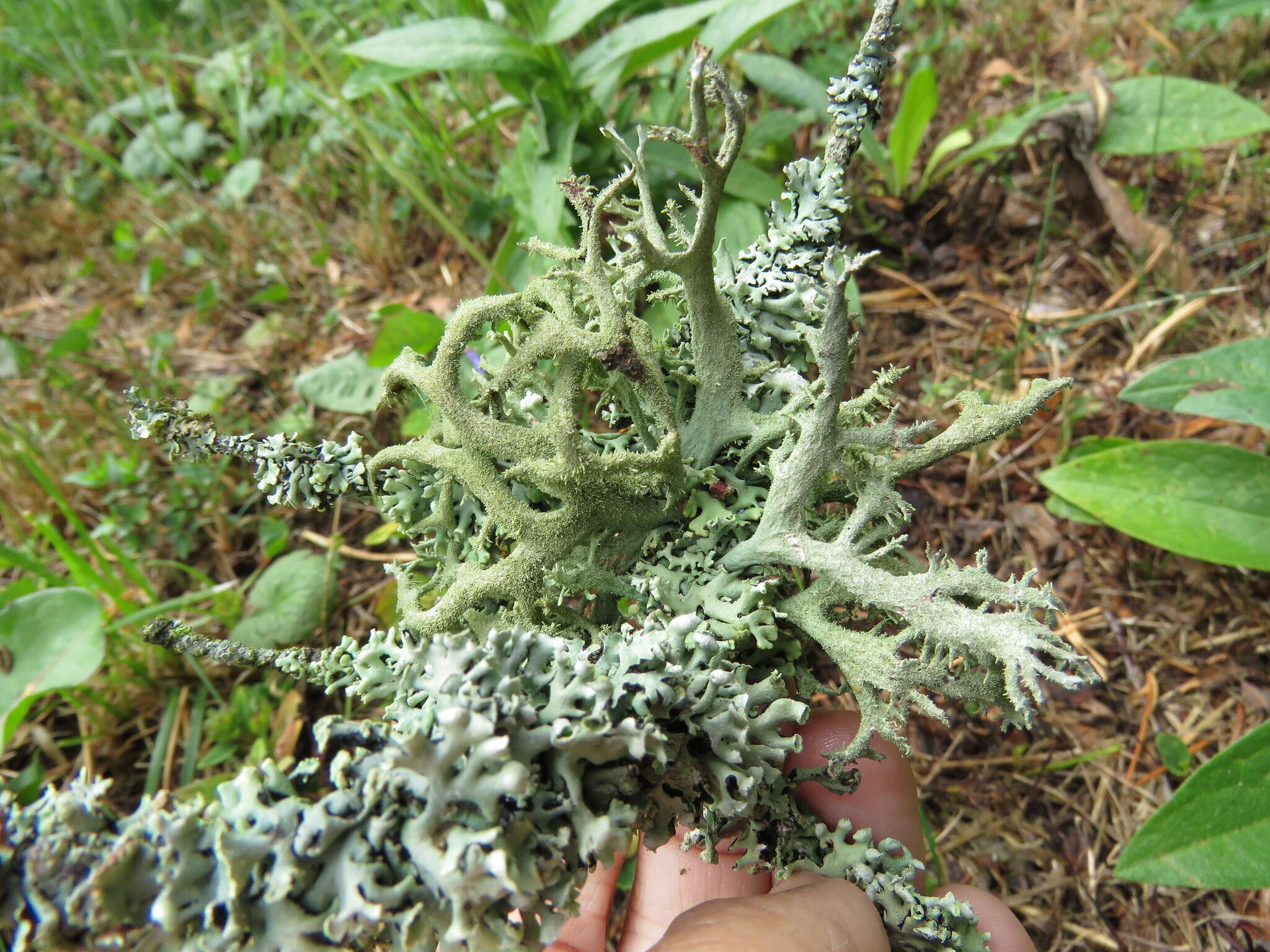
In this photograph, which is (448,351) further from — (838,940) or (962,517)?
(962,517)

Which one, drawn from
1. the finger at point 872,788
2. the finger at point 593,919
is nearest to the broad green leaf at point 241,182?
the finger at point 593,919

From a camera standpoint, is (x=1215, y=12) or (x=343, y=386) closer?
(x=343, y=386)

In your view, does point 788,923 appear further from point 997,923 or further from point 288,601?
point 288,601

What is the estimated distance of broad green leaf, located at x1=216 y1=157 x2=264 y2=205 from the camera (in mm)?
3225

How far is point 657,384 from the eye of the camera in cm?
132

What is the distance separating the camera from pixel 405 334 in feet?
7.33

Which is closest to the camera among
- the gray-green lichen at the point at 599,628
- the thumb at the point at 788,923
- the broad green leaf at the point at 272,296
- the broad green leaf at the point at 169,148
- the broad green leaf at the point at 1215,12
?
the gray-green lichen at the point at 599,628

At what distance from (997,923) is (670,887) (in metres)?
0.67

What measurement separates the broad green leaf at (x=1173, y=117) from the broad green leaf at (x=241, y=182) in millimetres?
3159

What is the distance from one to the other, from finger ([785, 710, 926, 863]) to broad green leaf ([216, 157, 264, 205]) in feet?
9.86

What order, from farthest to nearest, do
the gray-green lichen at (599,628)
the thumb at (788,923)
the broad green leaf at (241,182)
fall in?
the broad green leaf at (241,182) → the thumb at (788,923) → the gray-green lichen at (599,628)

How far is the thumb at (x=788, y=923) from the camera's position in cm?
118

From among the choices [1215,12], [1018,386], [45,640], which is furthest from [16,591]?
[1215,12]

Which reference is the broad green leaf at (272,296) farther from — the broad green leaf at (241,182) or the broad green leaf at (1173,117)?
the broad green leaf at (1173,117)
